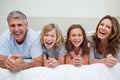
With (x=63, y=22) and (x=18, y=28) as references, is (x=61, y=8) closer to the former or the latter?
(x=63, y=22)

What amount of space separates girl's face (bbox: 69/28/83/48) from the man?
9.7 inches

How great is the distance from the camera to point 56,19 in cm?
217

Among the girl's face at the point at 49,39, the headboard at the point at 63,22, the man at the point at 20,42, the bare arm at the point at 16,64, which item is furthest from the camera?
the headboard at the point at 63,22

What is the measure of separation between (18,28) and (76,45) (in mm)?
433

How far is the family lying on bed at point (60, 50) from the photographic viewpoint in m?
1.21

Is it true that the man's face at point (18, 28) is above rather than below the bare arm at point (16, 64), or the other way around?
above

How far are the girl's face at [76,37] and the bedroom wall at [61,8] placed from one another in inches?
23.0

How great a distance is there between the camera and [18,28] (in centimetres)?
141

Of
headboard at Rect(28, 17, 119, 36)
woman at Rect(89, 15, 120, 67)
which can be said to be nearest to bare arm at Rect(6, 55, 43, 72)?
woman at Rect(89, 15, 120, 67)

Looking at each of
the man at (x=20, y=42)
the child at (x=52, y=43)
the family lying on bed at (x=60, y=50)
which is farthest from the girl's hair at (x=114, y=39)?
the man at (x=20, y=42)

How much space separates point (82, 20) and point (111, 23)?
2.14 ft

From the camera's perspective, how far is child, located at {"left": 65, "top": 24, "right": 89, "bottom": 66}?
1.53m

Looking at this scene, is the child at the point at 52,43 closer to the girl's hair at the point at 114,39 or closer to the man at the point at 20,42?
the man at the point at 20,42

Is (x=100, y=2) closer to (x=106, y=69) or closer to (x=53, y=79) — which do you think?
(x=106, y=69)
